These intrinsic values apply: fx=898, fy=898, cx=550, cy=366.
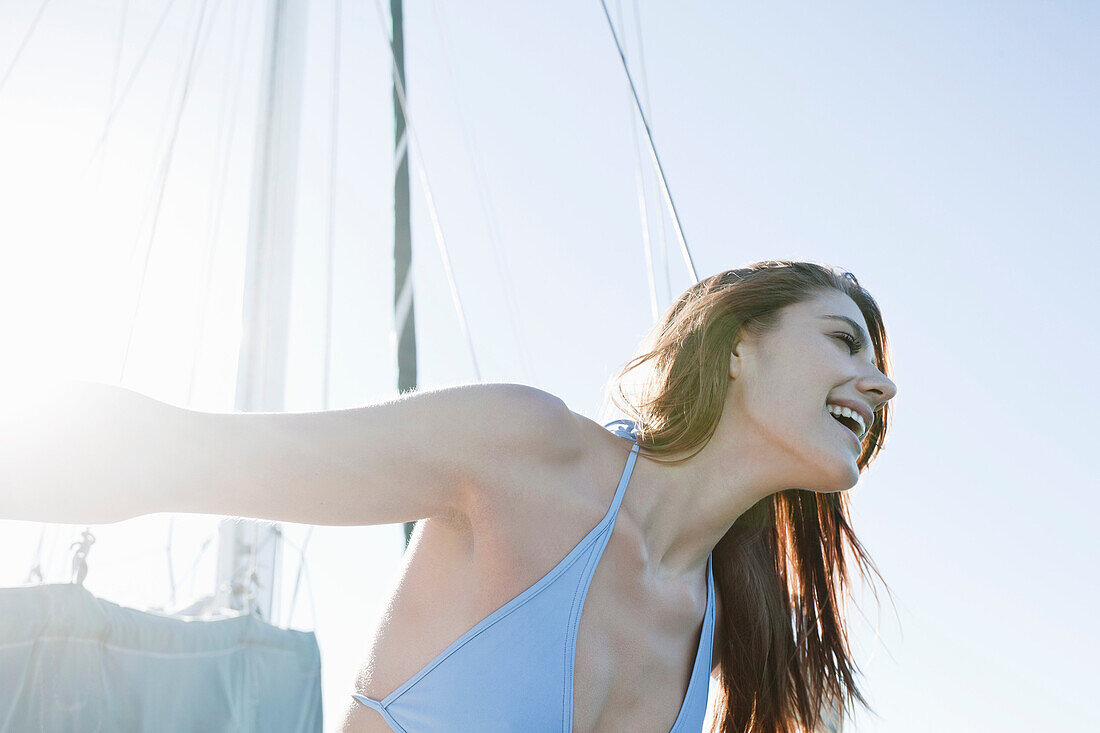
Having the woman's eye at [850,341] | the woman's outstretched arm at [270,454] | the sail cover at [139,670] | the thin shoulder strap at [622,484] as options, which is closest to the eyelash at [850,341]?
the woman's eye at [850,341]

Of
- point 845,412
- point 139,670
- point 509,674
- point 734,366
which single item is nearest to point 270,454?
point 509,674

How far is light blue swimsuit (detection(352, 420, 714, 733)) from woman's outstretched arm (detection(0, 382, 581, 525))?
0.67ft

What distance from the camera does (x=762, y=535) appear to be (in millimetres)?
2268

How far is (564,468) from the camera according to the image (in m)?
1.60

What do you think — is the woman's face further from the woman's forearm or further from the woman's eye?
the woman's forearm

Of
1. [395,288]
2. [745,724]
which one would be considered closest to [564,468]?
[745,724]

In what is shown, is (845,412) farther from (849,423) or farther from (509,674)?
(509,674)

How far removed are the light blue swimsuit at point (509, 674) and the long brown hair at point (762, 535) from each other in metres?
0.44

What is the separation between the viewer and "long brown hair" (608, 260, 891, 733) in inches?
77.2

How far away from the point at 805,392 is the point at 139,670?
5.62 feet

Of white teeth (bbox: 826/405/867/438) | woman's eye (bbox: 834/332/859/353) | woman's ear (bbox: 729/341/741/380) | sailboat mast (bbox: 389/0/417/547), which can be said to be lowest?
white teeth (bbox: 826/405/867/438)

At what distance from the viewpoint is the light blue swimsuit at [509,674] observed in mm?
1420

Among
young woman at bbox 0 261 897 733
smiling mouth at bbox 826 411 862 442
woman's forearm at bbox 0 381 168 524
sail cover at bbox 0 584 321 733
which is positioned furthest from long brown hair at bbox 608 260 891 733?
sail cover at bbox 0 584 321 733

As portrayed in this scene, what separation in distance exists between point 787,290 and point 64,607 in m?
1.80
